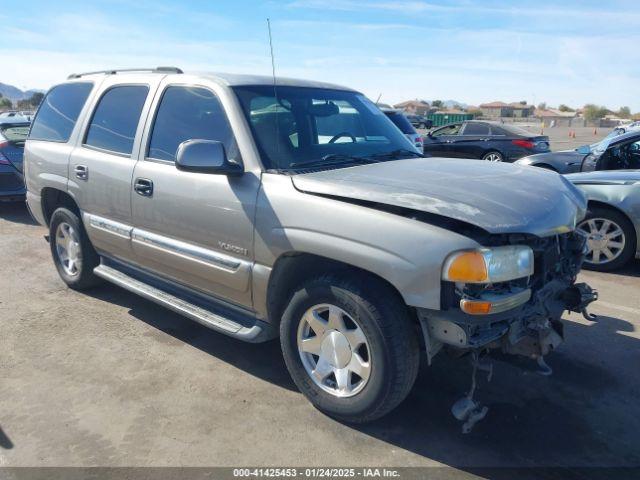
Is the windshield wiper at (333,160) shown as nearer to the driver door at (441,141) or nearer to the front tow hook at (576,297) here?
the front tow hook at (576,297)

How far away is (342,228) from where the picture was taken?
2.82 m

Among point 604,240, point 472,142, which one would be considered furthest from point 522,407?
point 472,142

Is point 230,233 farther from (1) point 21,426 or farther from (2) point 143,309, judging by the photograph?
(2) point 143,309

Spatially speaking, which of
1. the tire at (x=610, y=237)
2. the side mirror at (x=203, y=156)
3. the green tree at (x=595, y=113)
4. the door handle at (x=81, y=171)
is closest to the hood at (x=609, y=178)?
the tire at (x=610, y=237)

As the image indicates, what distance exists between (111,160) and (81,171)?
470 mm

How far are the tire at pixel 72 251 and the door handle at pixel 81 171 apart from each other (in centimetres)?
49

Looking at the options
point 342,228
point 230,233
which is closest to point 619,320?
point 342,228

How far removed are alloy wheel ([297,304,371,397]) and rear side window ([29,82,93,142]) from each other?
3180 millimetres

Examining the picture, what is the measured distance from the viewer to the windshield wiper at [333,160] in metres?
3.42

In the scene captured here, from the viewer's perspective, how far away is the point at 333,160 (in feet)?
11.7

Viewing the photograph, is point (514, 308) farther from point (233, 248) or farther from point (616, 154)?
point (616, 154)

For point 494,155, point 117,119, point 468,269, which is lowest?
point 494,155

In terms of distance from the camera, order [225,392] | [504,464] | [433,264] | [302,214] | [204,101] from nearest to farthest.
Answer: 1. [433,264]
2. [504,464]
3. [302,214]
4. [225,392]
5. [204,101]

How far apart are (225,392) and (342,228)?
1.45 m
